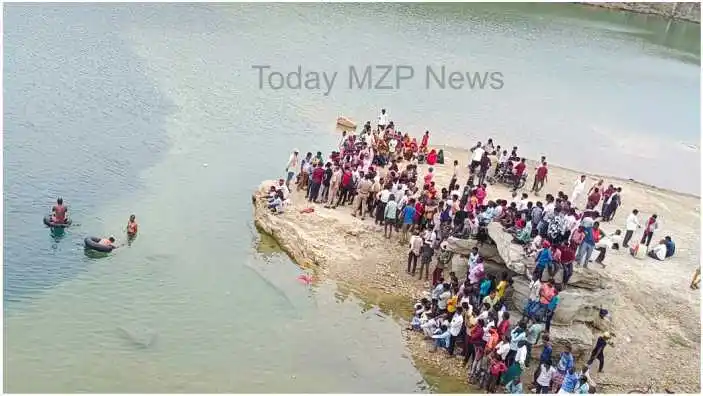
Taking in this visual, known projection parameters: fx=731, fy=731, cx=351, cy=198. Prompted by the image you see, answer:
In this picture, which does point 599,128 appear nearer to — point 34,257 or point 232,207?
point 232,207

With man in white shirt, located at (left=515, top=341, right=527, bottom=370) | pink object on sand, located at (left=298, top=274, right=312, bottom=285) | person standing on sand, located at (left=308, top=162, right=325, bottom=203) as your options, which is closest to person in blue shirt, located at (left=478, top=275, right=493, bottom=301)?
man in white shirt, located at (left=515, top=341, right=527, bottom=370)

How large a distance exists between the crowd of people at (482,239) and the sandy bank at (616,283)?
0.43 m

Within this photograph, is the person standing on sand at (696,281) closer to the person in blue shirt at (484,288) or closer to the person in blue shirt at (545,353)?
the person in blue shirt at (545,353)

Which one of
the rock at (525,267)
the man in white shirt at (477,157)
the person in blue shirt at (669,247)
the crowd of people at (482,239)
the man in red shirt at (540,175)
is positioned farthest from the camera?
the man in red shirt at (540,175)

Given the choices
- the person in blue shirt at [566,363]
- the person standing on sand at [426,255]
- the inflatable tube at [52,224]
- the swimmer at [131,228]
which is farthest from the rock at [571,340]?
the inflatable tube at [52,224]

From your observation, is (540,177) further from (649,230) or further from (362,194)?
(362,194)

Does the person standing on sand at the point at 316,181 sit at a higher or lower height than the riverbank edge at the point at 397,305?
higher

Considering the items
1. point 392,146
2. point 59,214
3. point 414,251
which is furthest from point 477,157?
point 59,214

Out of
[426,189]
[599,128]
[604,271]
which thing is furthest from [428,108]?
[604,271]

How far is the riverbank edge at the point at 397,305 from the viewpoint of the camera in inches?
700

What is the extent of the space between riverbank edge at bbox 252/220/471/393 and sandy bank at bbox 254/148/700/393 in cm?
3

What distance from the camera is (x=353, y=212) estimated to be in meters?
24.6

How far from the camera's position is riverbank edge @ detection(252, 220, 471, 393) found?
58.3 feet

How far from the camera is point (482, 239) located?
2091 cm
